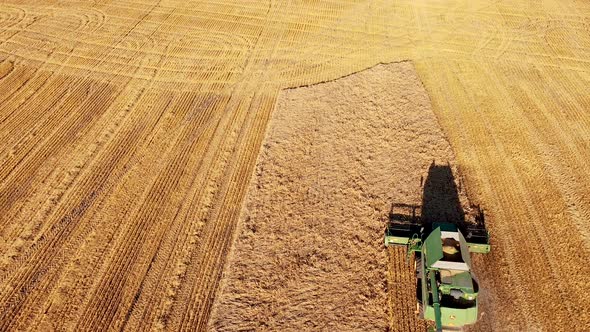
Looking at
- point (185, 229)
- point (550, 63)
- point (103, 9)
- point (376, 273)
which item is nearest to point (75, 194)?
point (185, 229)

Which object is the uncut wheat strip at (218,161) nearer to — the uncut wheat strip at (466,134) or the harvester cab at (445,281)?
the harvester cab at (445,281)

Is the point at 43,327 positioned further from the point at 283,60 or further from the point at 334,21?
the point at 334,21

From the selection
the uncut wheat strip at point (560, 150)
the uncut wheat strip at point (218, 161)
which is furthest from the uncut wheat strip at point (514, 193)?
the uncut wheat strip at point (218, 161)

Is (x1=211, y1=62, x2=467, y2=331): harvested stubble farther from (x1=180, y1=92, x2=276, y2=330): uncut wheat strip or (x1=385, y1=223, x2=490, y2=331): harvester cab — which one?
(x1=385, y1=223, x2=490, y2=331): harvester cab

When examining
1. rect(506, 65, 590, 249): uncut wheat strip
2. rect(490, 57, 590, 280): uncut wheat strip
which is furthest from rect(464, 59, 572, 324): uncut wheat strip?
rect(506, 65, 590, 249): uncut wheat strip

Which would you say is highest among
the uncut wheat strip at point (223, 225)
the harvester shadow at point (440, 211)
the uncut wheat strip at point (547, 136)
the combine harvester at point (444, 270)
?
the combine harvester at point (444, 270)

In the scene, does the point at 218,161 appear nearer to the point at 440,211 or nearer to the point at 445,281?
the point at 440,211
